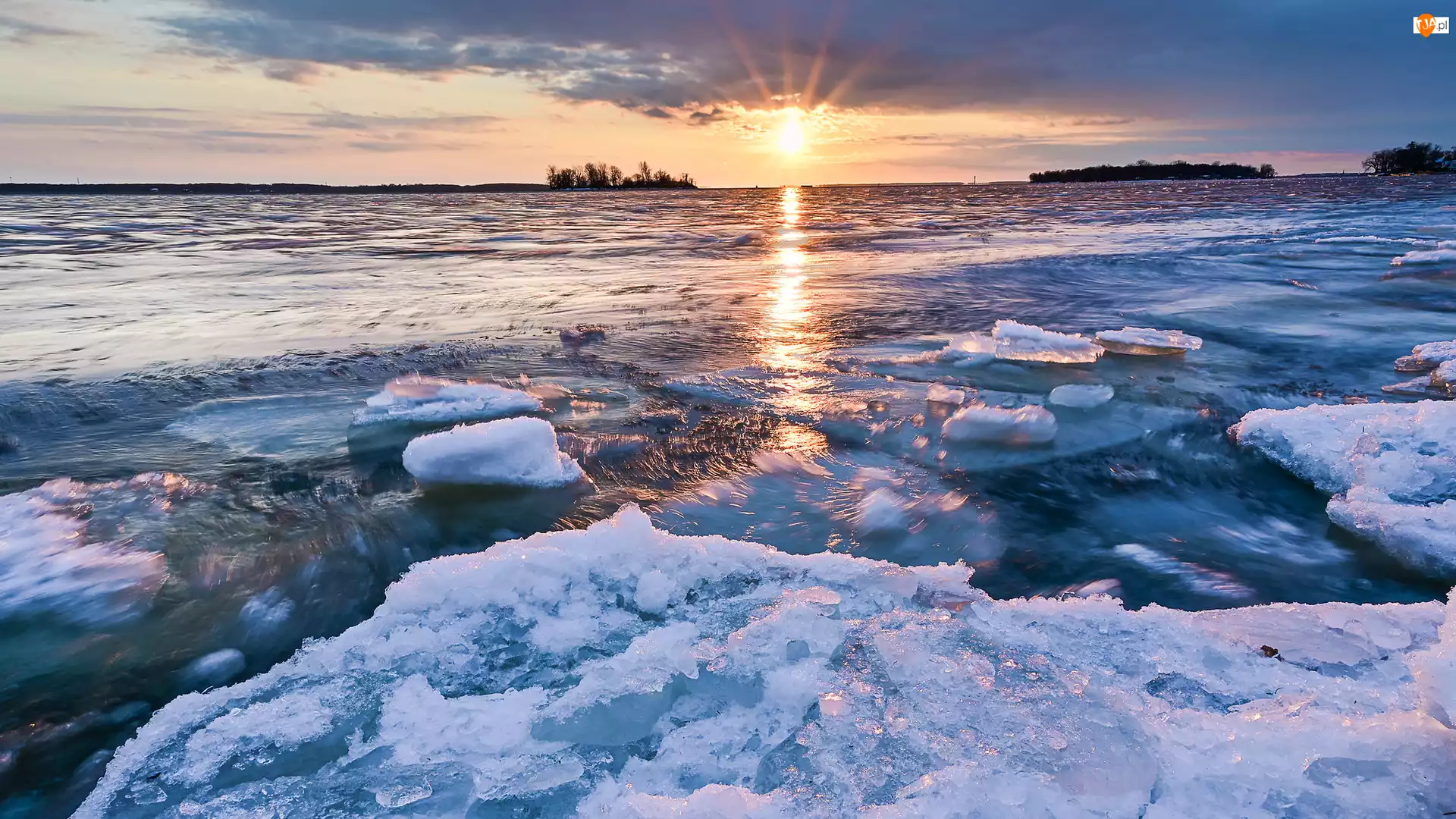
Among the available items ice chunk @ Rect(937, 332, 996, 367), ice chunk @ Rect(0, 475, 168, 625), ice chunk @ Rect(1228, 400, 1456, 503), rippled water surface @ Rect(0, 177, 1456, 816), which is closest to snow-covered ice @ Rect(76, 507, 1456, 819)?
rippled water surface @ Rect(0, 177, 1456, 816)

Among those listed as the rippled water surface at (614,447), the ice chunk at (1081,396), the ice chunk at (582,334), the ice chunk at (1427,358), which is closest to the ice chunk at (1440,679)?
the rippled water surface at (614,447)

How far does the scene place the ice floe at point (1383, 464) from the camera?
2.46m

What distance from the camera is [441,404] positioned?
384 cm

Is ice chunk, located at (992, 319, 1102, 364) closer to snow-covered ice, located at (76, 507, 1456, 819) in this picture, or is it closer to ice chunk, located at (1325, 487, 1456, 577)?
ice chunk, located at (1325, 487, 1456, 577)

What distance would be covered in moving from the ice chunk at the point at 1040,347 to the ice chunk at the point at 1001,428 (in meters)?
1.47

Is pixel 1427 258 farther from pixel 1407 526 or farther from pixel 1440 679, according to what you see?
pixel 1440 679

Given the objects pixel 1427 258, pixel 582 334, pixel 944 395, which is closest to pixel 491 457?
pixel 944 395

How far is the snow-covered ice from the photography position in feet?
4.56

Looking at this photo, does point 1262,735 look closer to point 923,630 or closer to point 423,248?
point 923,630

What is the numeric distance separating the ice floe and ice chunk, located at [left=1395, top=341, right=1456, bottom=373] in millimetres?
2344

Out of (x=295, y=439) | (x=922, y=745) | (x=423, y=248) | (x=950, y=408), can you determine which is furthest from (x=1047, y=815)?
(x=423, y=248)

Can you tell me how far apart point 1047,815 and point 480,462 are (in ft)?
7.80

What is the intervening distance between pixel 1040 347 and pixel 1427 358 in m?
2.62

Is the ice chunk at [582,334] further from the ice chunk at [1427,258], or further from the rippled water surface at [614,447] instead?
the ice chunk at [1427,258]
